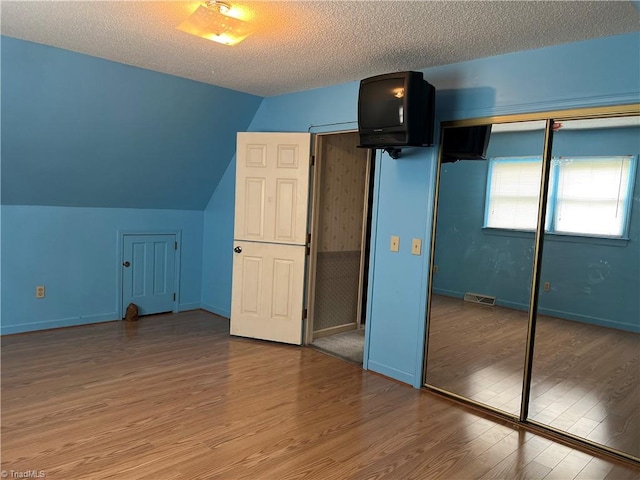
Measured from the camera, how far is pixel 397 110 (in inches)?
115

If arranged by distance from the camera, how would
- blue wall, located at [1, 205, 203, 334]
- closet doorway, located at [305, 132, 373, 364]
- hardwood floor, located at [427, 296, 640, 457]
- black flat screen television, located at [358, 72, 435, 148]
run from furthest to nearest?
closet doorway, located at [305, 132, 373, 364], blue wall, located at [1, 205, 203, 334], black flat screen television, located at [358, 72, 435, 148], hardwood floor, located at [427, 296, 640, 457]

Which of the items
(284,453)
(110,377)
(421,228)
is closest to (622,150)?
(421,228)

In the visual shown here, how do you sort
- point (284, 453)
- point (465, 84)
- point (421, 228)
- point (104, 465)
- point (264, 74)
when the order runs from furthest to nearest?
point (264, 74)
point (421, 228)
point (465, 84)
point (284, 453)
point (104, 465)

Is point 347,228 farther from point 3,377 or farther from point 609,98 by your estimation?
point 3,377

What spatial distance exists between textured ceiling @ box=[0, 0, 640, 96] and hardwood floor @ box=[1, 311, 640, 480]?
230cm

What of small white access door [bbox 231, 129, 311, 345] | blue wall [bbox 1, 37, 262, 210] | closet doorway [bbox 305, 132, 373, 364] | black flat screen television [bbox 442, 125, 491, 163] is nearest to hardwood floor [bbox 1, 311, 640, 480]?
small white access door [bbox 231, 129, 311, 345]

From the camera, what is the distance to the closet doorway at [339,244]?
4.29m

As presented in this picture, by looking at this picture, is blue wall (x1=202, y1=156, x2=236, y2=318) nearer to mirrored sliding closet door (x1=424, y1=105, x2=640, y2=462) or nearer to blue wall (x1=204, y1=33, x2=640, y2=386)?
blue wall (x1=204, y1=33, x2=640, y2=386)

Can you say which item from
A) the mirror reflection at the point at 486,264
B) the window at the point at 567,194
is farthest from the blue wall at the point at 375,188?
the window at the point at 567,194

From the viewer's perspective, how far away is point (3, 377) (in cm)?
316

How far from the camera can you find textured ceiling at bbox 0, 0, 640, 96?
2.32 m

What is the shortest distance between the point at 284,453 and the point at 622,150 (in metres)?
2.46

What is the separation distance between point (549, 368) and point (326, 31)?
2495mm

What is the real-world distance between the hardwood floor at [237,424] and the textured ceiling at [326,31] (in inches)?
90.5
